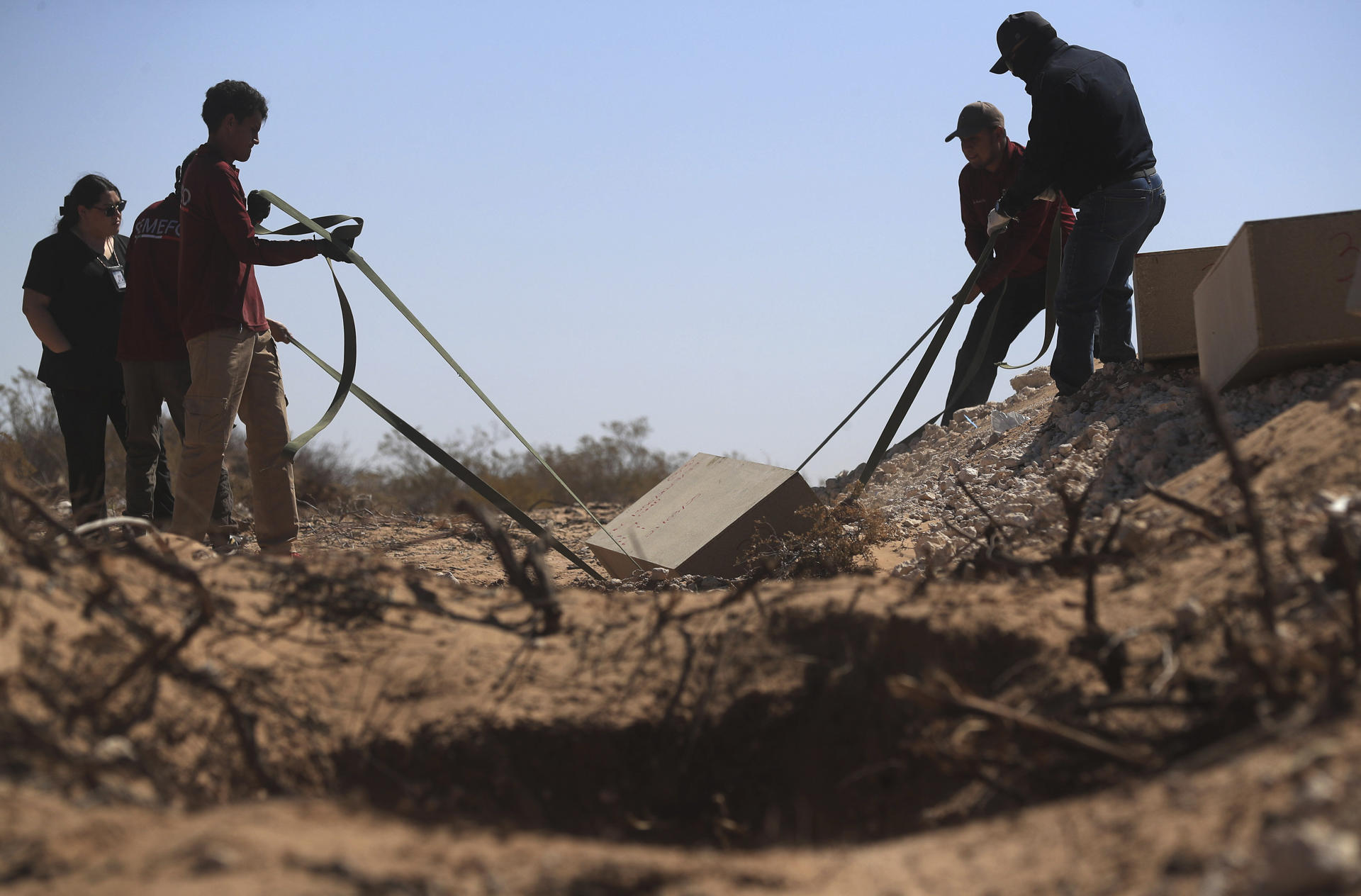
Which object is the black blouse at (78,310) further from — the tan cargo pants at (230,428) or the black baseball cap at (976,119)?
the black baseball cap at (976,119)

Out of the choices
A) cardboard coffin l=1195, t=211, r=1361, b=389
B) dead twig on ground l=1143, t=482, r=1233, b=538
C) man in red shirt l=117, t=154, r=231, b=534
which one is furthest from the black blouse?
cardboard coffin l=1195, t=211, r=1361, b=389

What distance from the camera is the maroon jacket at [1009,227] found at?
18.5 ft

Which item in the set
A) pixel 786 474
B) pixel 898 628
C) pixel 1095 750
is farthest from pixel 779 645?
pixel 786 474

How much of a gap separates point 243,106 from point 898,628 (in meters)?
3.41

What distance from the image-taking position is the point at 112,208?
183 inches

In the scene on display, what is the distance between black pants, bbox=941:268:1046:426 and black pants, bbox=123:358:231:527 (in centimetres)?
406

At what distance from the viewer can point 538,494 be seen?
39.5 feet

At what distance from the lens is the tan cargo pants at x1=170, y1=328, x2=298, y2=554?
400 cm

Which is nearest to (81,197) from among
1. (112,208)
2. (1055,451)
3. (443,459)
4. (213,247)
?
(112,208)

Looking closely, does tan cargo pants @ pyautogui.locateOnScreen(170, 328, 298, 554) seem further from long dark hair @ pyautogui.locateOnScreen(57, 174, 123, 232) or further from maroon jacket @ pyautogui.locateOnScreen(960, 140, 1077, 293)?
maroon jacket @ pyautogui.locateOnScreen(960, 140, 1077, 293)

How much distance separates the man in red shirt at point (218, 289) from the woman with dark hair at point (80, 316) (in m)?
0.78

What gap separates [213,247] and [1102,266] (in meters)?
3.97

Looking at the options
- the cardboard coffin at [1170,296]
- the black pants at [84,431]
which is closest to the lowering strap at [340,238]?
the black pants at [84,431]

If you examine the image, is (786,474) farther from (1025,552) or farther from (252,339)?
(252,339)
